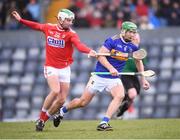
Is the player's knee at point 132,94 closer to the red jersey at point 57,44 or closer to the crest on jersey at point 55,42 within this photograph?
the red jersey at point 57,44

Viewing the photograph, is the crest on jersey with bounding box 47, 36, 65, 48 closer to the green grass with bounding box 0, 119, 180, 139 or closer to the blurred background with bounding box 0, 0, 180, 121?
the green grass with bounding box 0, 119, 180, 139

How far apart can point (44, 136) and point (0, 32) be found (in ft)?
30.2

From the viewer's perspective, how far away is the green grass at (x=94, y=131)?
14.5 metres

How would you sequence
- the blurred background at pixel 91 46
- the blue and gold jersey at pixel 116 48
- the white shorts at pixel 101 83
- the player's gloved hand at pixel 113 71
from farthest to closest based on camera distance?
the blurred background at pixel 91 46
the white shorts at pixel 101 83
the blue and gold jersey at pixel 116 48
the player's gloved hand at pixel 113 71

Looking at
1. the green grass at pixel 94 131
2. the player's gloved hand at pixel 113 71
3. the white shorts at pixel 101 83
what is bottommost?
the green grass at pixel 94 131

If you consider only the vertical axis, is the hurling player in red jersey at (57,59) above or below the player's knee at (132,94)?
above

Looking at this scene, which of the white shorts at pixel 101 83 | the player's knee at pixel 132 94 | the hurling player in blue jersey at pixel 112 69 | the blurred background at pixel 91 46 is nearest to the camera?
the hurling player in blue jersey at pixel 112 69

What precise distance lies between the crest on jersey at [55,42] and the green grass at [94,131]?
1510 millimetres

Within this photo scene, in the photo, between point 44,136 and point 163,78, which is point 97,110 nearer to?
point 163,78

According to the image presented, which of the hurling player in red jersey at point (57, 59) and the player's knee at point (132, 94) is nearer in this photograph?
the hurling player in red jersey at point (57, 59)

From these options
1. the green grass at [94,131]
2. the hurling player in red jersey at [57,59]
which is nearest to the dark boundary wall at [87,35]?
the green grass at [94,131]

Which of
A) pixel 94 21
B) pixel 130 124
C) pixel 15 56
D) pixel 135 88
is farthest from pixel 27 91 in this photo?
pixel 130 124

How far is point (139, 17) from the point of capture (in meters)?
22.3

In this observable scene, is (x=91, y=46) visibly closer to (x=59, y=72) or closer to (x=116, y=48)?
(x=59, y=72)
